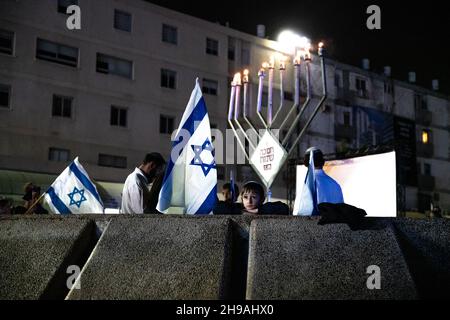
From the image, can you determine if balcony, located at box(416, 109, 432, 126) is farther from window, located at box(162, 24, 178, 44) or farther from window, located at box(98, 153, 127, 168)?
window, located at box(98, 153, 127, 168)

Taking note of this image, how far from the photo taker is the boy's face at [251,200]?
4.98 metres

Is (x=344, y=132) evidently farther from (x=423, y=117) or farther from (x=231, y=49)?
(x=231, y=49)

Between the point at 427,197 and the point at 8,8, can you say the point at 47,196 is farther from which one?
the point at 427,197

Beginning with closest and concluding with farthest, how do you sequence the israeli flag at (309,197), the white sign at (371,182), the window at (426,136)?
the israeli flag at (309,197) → the white sign at (371,182) → the window at (426,136)

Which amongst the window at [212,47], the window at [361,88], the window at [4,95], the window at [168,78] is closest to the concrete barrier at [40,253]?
the window at [4,95]

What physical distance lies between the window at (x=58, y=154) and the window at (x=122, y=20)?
621 centimetres

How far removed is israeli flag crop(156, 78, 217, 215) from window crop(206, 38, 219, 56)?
21.2m

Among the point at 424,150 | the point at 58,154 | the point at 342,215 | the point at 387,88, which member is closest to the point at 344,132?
the point at 387,88

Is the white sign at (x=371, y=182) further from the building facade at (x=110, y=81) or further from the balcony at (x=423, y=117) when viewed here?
the balcony at (x=423, y=117)

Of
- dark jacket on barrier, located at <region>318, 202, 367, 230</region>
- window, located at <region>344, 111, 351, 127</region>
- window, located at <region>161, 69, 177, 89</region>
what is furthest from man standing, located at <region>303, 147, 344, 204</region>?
window, located at <region>344, 111, 351, 127</region>

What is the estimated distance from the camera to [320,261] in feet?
10.9

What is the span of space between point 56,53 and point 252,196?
18.0 meters
